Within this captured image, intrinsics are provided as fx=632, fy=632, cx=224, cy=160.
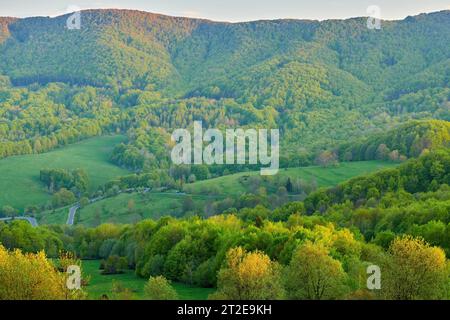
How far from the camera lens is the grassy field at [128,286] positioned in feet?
212

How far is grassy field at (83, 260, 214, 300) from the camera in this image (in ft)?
212

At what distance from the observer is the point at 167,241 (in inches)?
3435

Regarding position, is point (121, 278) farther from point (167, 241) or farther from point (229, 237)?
point (229, 237)

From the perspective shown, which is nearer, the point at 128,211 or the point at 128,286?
the point at 128,286

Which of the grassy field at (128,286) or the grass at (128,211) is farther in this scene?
the grass at (128,211)

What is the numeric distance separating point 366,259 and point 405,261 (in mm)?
17518

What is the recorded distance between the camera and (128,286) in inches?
2808

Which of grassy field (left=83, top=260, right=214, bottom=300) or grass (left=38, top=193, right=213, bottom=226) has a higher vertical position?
grassy field (left=83, top=260, right=214, bottom=300)

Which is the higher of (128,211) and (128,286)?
(128,286)

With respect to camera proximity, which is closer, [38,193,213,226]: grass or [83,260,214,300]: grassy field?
[83,260,214,300]: grassy field
